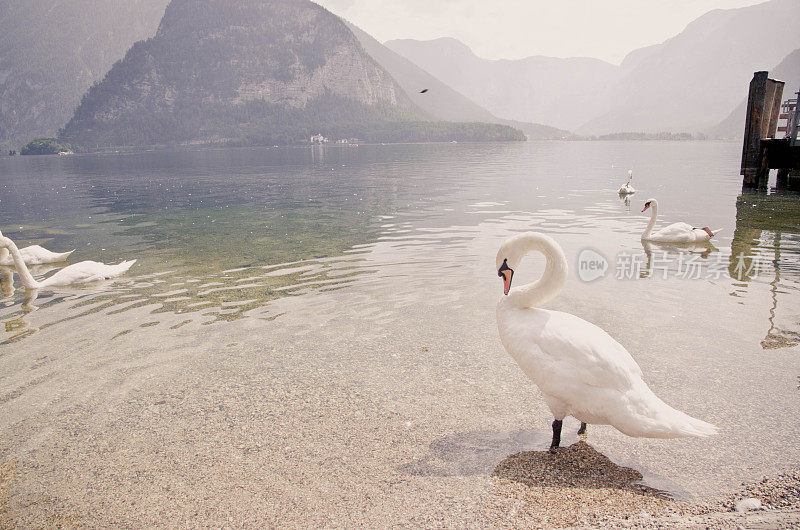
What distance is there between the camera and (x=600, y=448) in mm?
5578

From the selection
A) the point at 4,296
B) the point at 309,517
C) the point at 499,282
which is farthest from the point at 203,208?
the point at 309,517

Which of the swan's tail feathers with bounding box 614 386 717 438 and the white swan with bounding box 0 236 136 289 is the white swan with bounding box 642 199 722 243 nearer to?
the swan's tail feathers with bounding box 614 386 717 438

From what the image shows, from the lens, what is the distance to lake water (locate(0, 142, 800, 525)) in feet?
16.9

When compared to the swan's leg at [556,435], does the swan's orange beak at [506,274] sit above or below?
above

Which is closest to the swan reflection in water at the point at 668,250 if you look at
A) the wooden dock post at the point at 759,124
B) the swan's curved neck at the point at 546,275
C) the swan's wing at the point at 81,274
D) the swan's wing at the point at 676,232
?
the swan's wing at the point at 676,232

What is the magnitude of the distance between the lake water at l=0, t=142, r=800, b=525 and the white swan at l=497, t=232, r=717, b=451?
31.9 inches

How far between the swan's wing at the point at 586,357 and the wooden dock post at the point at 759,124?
26.2m

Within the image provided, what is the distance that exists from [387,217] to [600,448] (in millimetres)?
20282

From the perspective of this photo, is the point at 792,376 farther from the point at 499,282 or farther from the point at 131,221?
the point at 131,221

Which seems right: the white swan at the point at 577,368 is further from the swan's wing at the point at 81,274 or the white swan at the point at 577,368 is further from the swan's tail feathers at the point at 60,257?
the swan's tail feathers at the point at 60,257

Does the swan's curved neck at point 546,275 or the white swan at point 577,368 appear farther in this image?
the swan's curved neck at point 546,275

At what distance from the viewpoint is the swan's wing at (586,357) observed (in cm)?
477

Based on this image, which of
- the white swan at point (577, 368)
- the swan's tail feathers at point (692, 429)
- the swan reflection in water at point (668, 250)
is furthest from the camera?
the swan reflection in water at point (668, 250)

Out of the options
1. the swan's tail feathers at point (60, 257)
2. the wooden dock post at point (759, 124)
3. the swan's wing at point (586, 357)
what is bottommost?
the swan's tail feathers at point (60, 257)
